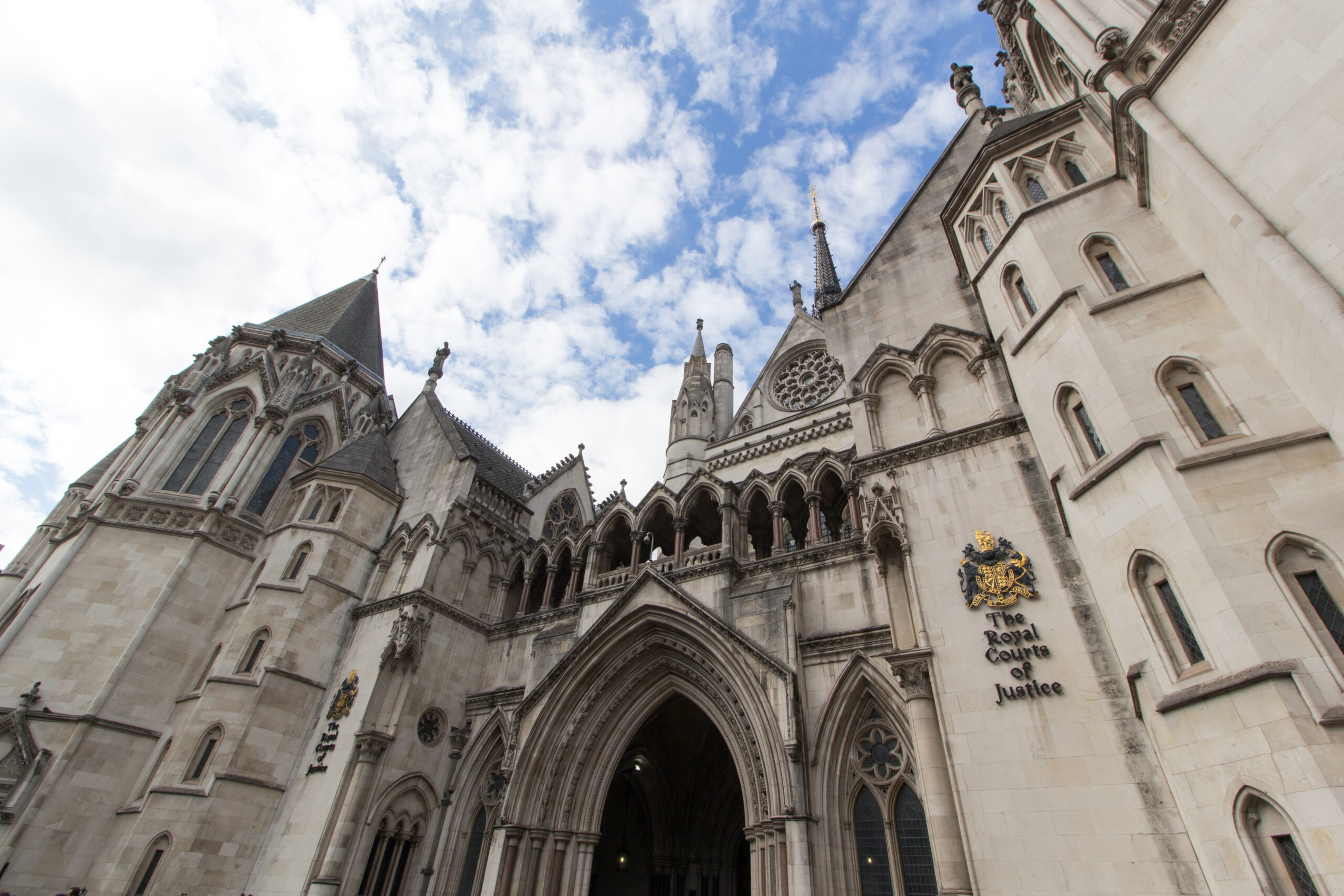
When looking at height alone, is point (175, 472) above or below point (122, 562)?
above

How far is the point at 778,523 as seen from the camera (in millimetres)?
14789

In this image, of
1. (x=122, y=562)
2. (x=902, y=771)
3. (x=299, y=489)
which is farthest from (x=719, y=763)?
(x=122, y=562)

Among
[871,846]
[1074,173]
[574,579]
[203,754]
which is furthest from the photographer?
[574,579]

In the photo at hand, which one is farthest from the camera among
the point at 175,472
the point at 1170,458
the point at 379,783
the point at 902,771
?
the point at 175,472

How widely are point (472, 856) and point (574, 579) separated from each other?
6871 mm

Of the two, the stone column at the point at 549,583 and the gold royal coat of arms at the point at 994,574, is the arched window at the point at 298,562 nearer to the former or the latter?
the stone column at the point at 549,583

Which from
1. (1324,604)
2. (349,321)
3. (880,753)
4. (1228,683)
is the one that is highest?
(349,321)

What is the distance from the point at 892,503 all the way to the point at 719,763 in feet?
34.0

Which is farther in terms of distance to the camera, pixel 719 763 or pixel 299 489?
pixel 299 489

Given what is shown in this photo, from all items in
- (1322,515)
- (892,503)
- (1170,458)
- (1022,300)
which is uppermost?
(1022,300)

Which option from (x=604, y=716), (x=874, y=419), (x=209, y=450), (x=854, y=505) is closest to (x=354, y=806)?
(x=604, y=716)

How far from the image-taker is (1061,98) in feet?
46.0

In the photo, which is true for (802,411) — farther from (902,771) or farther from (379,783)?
(379,783)

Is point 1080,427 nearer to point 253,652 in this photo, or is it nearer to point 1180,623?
point 1180,623
